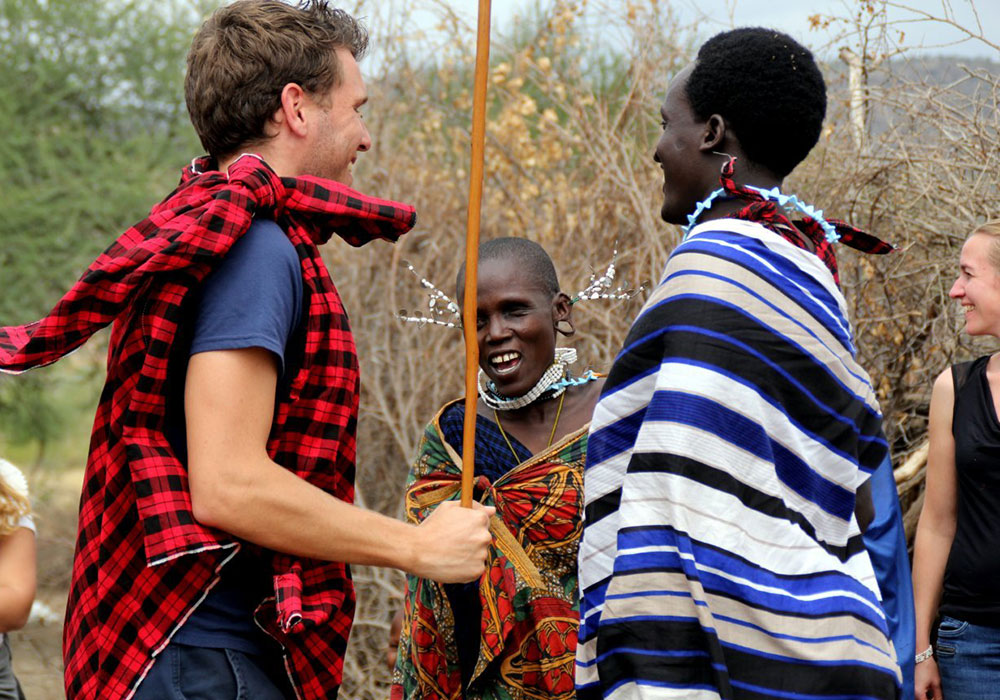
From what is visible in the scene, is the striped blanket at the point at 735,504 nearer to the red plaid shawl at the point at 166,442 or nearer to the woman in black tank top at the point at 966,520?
the red plaid shawl at the point at 166,442

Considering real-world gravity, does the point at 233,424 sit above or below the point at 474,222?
below

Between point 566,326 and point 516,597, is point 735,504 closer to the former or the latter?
point 516,597

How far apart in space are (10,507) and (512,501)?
5.22ft

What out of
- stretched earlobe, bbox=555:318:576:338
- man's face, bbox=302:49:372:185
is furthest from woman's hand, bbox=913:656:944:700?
man's face, bbox=302:49:372:185

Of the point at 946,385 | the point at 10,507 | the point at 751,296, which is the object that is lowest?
the point at 10,507

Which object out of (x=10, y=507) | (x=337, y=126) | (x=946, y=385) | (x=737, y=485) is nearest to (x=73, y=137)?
(x=10, y=507)

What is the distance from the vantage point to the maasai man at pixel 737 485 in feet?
6.52

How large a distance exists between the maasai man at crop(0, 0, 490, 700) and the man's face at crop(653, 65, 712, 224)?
67 centimetres

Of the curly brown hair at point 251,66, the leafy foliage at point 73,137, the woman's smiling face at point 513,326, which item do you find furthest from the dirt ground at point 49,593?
the curly brown hair at point 251,66

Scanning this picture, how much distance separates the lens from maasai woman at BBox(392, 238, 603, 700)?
3086 mm

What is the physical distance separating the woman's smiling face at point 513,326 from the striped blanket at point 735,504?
1203 millimetres

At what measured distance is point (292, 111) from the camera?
7.22ft

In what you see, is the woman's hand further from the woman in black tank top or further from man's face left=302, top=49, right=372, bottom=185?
man's face left=302, top=49, right=372, bottom=185

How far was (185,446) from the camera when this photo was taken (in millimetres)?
2051
